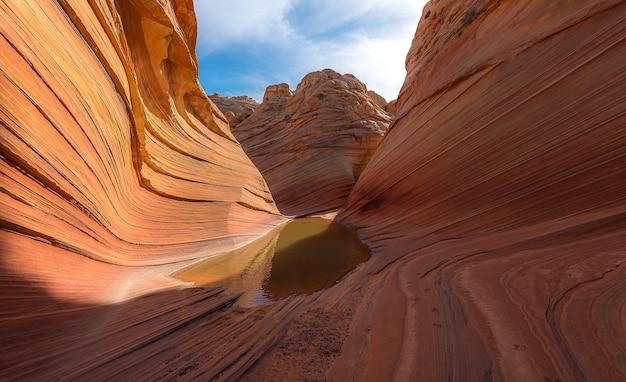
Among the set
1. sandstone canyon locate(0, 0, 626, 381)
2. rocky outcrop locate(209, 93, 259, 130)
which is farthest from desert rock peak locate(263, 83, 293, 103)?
sandstone canyon locate(0, 0, 626, 381)

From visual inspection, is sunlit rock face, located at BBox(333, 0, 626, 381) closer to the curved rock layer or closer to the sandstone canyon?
the sandstone canyon

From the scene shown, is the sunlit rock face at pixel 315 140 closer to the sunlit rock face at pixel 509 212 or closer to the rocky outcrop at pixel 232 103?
the sunlit rock face at pixel 509 212

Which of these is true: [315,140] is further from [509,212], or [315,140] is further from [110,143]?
[509,212]

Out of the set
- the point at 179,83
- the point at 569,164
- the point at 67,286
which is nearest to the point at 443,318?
the point at 569,164

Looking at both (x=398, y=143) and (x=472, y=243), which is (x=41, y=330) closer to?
(x=472, y=243)

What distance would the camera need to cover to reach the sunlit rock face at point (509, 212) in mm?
Result: 1409

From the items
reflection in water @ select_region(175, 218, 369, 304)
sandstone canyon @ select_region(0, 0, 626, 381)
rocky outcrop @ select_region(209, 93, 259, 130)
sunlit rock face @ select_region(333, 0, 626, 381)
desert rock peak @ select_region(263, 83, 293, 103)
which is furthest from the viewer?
rocky outcrop @ select_region(209, 93, 259, 130)

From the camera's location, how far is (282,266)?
4.55 m

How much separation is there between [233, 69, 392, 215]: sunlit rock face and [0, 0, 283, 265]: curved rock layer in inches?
202

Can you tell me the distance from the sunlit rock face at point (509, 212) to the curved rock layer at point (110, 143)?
3089mm

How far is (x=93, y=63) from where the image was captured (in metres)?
3.89

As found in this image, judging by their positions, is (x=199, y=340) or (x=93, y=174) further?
(x=93, y=174)

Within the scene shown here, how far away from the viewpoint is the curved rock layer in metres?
2.51

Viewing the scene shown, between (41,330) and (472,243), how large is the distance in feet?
13.6
